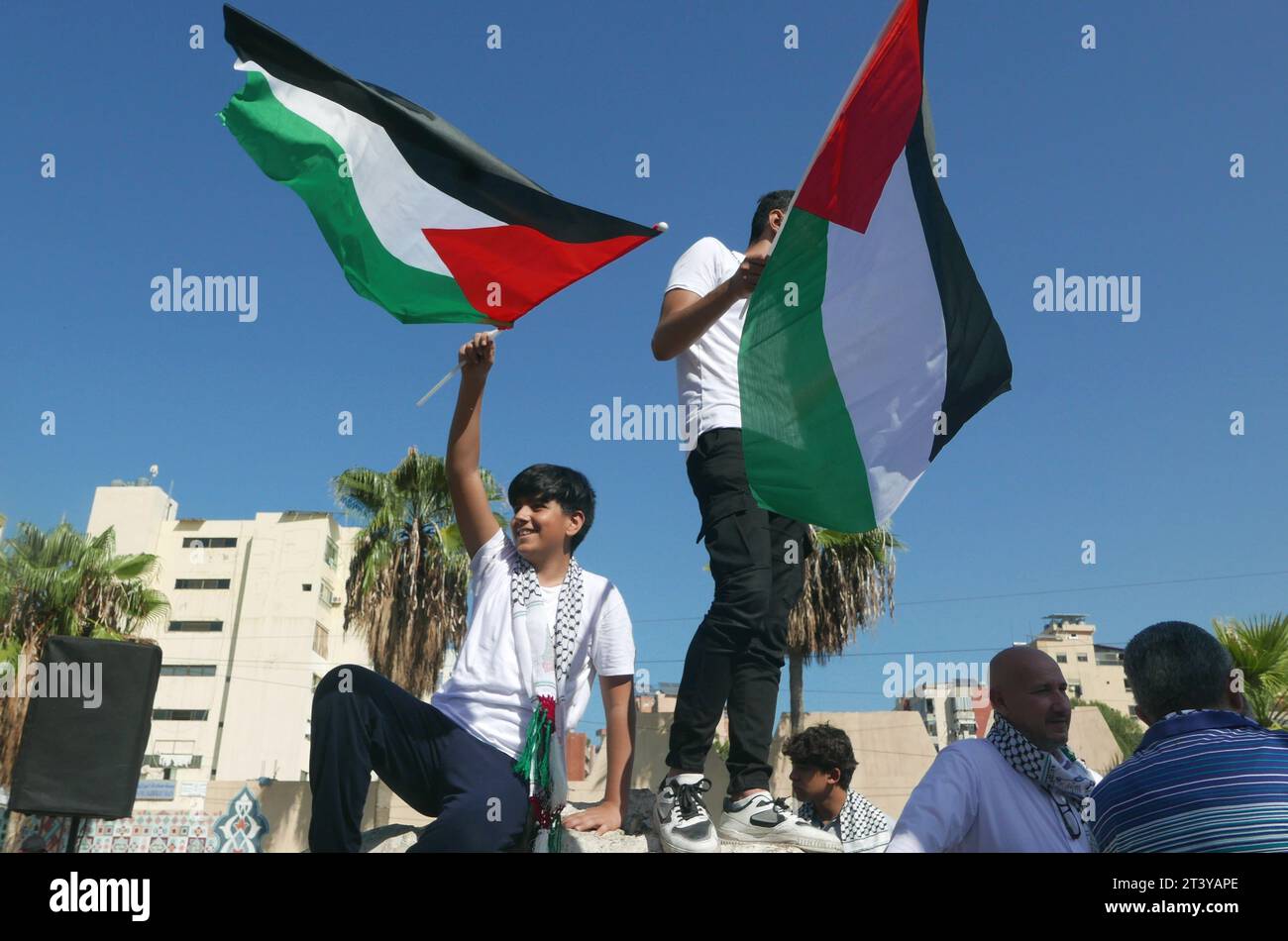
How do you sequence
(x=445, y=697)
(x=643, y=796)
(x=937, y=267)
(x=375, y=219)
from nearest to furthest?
(x=445, y=697), (x=937, y=267), (x=643, y=796), (x=375, y=219)

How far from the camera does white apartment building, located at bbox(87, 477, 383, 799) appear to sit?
4934 centimetres

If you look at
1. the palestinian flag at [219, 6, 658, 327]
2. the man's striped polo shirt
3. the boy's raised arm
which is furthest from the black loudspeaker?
the man's striped polo shirt

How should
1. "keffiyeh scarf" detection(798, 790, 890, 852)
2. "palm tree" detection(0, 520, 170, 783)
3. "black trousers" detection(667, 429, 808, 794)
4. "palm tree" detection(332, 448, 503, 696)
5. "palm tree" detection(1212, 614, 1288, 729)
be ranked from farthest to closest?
"palm tree" detection(332, 448, 503, 696) → "palm tree" detection(0, 520, 170, 783) → "palm tree" detection(1212, 614, 1288, 729) → "keffiyeh scarf" detection(798, 790, 890, 852) → "black trousers" detection(667, 429, 808, 794)

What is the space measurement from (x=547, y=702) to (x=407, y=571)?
1912 centimetres

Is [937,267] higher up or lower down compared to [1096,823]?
higher up


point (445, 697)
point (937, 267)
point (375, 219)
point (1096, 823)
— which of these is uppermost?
point (375, 219)

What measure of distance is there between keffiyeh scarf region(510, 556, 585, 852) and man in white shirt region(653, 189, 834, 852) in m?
0.65

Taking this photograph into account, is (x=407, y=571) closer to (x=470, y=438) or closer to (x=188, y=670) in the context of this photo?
(x=470, y=438)

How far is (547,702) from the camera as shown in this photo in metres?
3.22

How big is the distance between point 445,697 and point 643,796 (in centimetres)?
159

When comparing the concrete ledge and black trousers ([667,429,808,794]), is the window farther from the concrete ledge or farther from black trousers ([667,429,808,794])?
black trousers ([667,429,808,794])
